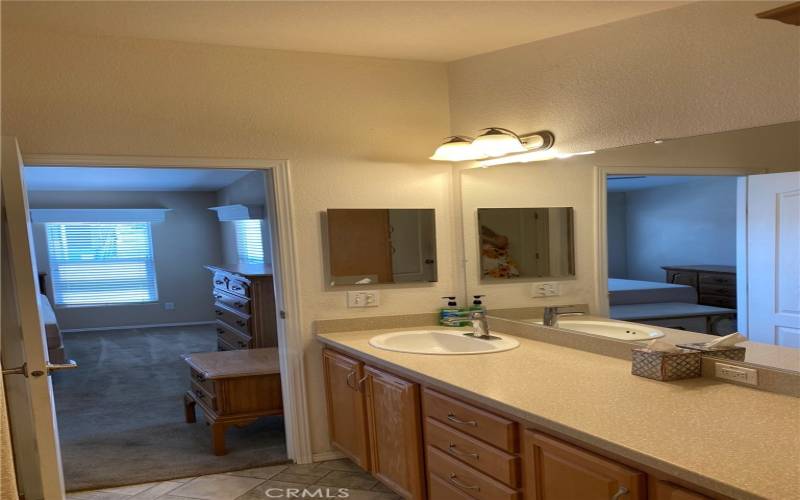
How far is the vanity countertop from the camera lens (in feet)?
4.33

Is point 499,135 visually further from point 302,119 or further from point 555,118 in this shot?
point 302,119

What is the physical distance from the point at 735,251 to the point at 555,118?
112 centimetres

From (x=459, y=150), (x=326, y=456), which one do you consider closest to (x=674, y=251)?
(x=459, y=150)

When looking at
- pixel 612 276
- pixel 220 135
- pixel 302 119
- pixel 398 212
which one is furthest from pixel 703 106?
pixel 220 135

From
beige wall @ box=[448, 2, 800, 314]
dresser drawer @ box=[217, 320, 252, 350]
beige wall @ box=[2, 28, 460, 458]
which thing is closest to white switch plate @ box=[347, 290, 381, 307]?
beige wall @ box=[2, 28, 460, 458]

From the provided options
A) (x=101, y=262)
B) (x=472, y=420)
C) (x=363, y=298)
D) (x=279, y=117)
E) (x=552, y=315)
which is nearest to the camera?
(x=472, y=420)

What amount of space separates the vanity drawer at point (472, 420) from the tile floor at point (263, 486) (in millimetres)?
882

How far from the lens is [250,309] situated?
206 inches

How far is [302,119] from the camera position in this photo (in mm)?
3273

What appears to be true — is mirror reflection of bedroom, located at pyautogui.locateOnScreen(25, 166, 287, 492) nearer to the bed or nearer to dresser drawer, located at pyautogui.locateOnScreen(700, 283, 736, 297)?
the bed

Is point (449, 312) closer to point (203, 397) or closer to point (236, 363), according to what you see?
point (236, 363)

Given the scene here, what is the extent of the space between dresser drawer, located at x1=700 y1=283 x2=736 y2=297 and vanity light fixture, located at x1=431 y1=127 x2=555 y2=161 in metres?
1.05

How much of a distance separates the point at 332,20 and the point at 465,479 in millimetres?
2002

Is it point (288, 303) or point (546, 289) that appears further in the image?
point (288, 303)
